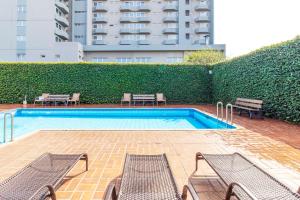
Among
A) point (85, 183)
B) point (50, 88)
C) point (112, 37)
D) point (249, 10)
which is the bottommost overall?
point (85, 183)

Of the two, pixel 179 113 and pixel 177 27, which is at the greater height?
pixel 177 27

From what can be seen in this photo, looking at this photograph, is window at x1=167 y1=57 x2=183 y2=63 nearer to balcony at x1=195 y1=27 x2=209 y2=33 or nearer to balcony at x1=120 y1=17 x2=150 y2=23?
balcony at x1=195 y1=27 x2=209 y2=33

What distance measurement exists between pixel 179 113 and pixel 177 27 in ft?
131

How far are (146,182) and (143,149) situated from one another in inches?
100

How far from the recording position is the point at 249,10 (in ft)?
43.4

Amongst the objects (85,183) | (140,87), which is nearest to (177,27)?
(140,87)

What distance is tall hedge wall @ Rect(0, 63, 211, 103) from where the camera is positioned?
16.2 metres

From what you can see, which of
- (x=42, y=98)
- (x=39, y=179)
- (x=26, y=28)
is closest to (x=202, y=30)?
(x=26, y=28)

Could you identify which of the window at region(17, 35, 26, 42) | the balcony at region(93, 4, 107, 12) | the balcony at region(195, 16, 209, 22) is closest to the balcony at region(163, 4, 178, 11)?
the balcony at region(195, 16, 209, 22)

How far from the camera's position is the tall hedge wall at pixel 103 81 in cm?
A: 1619

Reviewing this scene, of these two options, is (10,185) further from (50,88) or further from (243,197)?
(50,88)

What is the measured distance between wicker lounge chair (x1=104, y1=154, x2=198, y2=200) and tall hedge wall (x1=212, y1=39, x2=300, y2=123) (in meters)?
6.82

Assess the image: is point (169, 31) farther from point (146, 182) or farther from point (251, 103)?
point (146, 182)

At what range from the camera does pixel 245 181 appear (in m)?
2.87
